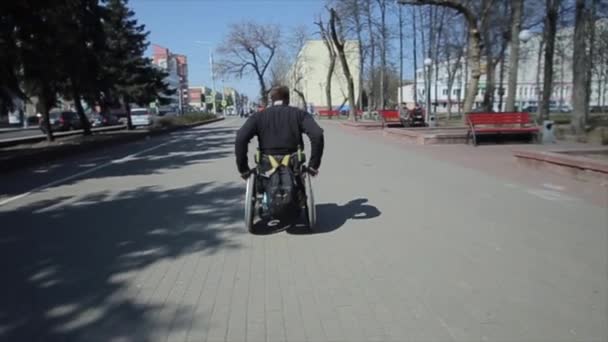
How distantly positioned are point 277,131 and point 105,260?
2.30m

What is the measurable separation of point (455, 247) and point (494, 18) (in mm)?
32694

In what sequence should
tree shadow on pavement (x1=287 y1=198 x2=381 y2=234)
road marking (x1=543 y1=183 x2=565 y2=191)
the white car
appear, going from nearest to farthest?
tree shadow on pavement (x1=287 y1=198 x2=381 y2=234), road marking (x1=543 y1=183 x2=565 y2=191), the white car

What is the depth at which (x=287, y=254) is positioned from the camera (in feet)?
16.8

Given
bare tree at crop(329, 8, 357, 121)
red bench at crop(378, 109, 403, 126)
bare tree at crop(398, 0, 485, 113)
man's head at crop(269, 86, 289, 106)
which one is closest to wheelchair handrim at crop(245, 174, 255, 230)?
man's head at crop(269, 86, 289, 106)

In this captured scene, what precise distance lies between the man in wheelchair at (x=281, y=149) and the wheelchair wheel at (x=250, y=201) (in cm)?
9

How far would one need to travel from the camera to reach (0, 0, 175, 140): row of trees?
14273 mm

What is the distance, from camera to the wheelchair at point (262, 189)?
5.63 meters

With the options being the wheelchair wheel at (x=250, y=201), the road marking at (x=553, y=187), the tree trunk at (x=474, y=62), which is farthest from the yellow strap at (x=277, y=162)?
the tree trunk at (x=474, y=62)

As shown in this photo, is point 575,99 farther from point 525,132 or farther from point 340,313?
point 340,313

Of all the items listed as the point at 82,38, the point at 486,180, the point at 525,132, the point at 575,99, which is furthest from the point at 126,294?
the point at 82,38

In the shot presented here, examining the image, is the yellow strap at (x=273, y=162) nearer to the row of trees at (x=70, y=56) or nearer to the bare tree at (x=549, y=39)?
the row of trees at (x=70, y=56)

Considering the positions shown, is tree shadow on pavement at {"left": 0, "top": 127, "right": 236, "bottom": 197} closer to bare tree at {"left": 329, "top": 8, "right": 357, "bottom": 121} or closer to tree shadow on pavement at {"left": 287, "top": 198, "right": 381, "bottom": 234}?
tree shadow on pavement at {"left": 287, "top": 198, "right": 381, "bottom": 234}

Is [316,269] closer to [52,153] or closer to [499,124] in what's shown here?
[499,124]

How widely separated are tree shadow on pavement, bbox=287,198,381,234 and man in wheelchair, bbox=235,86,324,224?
0.66 meters
